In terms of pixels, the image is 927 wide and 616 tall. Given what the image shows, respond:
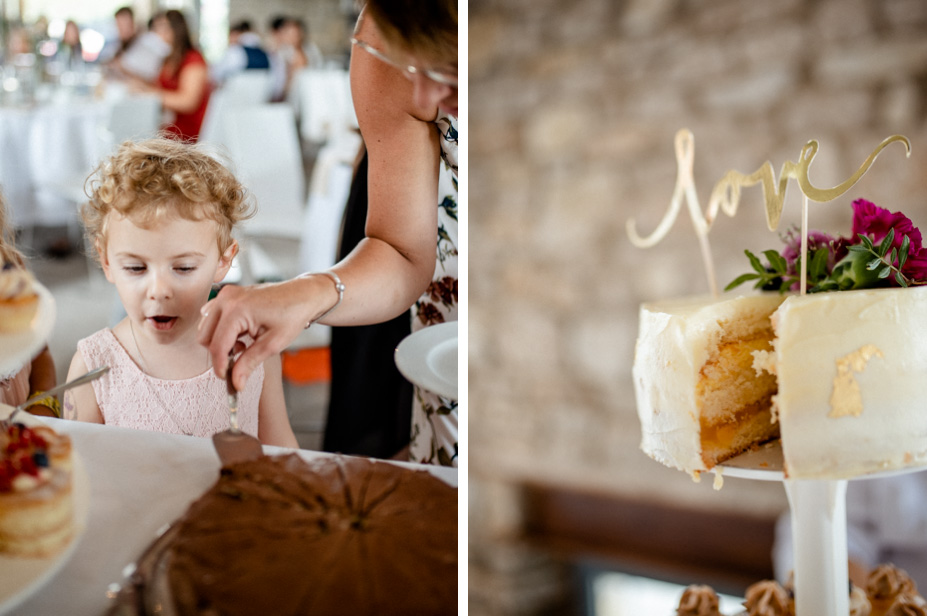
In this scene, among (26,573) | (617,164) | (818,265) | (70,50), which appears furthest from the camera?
(617,164)

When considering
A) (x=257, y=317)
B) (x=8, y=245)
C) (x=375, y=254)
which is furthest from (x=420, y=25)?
(x=8, y=245)

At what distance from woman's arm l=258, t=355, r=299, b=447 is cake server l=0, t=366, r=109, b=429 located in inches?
6.4

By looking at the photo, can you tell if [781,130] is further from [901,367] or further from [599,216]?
[901,367]

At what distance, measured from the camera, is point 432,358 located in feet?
2.86

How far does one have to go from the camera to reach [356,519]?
755 millimetres

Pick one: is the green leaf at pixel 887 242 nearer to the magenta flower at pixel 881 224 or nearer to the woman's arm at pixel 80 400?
the magenta flower at pixel 881 224

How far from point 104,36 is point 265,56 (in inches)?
6.8

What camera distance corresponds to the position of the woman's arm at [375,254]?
2.53 feet

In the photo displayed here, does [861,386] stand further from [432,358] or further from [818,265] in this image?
[432,358]

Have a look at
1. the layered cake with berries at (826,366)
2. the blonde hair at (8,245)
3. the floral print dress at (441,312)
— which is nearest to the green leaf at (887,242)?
the layered cake with berries at (826,366)

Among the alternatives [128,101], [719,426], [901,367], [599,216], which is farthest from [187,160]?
[599,216]

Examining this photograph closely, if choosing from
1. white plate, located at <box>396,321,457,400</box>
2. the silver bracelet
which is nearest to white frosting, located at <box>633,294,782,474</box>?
white plate, located at <box>396,321,457,400</box>

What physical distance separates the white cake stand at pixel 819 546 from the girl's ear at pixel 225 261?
0.62 metres

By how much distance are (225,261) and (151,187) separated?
0.11 m
